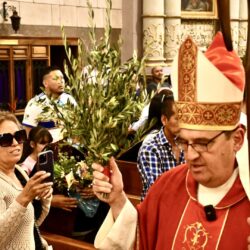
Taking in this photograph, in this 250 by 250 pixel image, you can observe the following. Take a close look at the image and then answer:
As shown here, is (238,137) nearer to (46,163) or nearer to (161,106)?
(46,163)

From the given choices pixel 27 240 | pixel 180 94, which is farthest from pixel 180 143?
pixel 27 240

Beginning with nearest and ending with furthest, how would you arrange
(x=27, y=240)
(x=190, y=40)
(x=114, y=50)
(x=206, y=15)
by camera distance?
(x=190, y=40) < (x=114, y=50) < (x=27, y=240) < (x=206, y=15)

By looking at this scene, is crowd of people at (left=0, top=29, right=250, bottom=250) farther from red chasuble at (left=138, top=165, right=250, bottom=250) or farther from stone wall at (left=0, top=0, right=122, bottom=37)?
stone wall at (left=0, top=0, right=122, bottom=37)

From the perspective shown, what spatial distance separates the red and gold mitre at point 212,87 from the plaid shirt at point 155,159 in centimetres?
141

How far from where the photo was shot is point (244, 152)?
6.69 ft

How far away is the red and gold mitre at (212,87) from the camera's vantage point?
2.00m

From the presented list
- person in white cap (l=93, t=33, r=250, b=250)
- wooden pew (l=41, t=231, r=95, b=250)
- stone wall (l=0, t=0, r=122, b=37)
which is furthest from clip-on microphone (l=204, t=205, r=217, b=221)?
stone wall (l=0, t=0, r=122, b=37)

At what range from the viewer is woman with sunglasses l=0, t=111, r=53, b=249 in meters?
2.83

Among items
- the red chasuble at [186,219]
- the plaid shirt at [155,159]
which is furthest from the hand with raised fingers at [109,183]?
the plaid shirt at [155,159]

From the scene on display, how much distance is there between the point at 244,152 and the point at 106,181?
505 mm

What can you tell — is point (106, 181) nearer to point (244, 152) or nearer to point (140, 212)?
point (140, 212)

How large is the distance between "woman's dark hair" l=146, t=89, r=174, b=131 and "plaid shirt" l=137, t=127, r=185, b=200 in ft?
0.44

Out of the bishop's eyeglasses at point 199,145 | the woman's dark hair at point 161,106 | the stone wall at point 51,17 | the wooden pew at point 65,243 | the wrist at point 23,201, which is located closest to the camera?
the bishop's eyeglasses at point 199,145

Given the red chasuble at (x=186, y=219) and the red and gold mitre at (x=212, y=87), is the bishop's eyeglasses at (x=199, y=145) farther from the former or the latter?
the red chasuble at (x=186, y=219)
